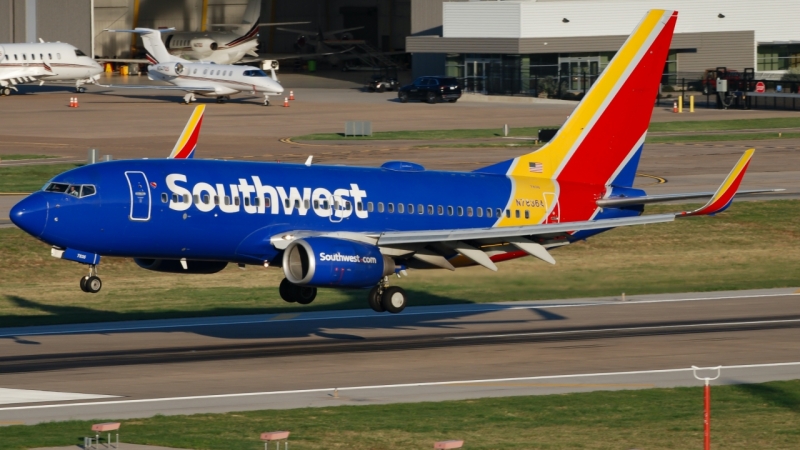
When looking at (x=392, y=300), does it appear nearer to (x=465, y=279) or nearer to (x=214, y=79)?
(x=465, y=279)

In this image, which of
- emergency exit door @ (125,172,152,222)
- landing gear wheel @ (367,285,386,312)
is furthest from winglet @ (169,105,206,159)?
landing gear wheel @ (367,285,386,312)

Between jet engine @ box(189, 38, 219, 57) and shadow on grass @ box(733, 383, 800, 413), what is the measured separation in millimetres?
138484

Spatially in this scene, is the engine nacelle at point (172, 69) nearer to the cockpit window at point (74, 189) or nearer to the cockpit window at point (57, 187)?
the cockpit window at point (57, 187)

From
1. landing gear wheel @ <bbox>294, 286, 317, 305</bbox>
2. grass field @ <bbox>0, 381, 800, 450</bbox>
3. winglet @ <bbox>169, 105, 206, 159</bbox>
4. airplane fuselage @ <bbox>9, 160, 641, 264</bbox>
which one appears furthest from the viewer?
winglet @ <bbox>169, 105, 206, 159</bbox>

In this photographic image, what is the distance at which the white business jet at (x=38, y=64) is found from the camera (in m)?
140

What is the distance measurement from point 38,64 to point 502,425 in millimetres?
119623

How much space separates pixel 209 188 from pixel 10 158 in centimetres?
5588

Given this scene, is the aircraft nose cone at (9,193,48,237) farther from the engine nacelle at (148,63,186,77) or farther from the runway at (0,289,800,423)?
the engine nacelle at (148,63,186,77)

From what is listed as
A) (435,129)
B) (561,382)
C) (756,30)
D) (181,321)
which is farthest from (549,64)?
(561,382)


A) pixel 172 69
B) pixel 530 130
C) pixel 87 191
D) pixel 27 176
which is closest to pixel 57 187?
pixel 87 191

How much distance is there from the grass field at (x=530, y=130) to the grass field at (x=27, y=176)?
2463cm

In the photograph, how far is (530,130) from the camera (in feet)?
363

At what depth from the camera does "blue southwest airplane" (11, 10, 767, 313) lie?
1489 inches

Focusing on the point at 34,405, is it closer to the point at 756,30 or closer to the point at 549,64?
the point at 549,64
